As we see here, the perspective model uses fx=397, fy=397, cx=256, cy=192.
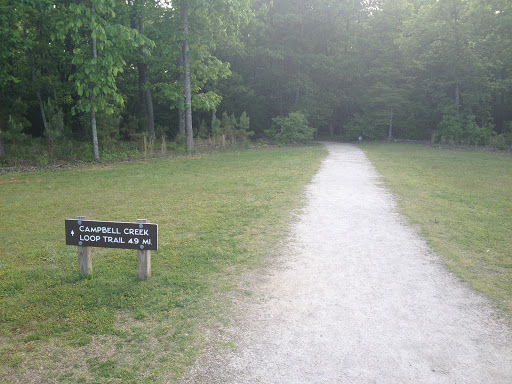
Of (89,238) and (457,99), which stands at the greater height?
(457,99)

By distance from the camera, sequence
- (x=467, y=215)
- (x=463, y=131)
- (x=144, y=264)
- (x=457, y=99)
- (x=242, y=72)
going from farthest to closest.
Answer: (x=242, y=72)
(x=457, y=99)
(x=463, y=131)
(x=467, y=215)
(x=144, y=264)

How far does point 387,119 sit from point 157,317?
32.2m

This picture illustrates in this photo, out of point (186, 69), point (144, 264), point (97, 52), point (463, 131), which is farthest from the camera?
point (463, 131)

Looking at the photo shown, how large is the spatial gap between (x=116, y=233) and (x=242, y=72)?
3614 centimetres

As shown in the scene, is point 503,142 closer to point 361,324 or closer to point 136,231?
point 361,324

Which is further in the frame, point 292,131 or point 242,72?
point 242,72

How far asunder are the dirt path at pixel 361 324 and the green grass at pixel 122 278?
438 mm

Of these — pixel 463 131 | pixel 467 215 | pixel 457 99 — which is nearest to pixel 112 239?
pixel 467 215

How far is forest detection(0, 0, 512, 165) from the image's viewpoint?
54.4ft

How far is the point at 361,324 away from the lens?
12.4ft

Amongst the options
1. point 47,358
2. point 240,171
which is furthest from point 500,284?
point 240,171

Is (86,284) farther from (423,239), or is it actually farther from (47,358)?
(423,239)

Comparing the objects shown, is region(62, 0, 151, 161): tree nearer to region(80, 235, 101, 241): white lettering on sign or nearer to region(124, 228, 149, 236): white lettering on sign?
region(80, 235, 101, 241): white lettering on sign

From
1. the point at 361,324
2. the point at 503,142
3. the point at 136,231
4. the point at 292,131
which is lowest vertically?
the point at 361,324
